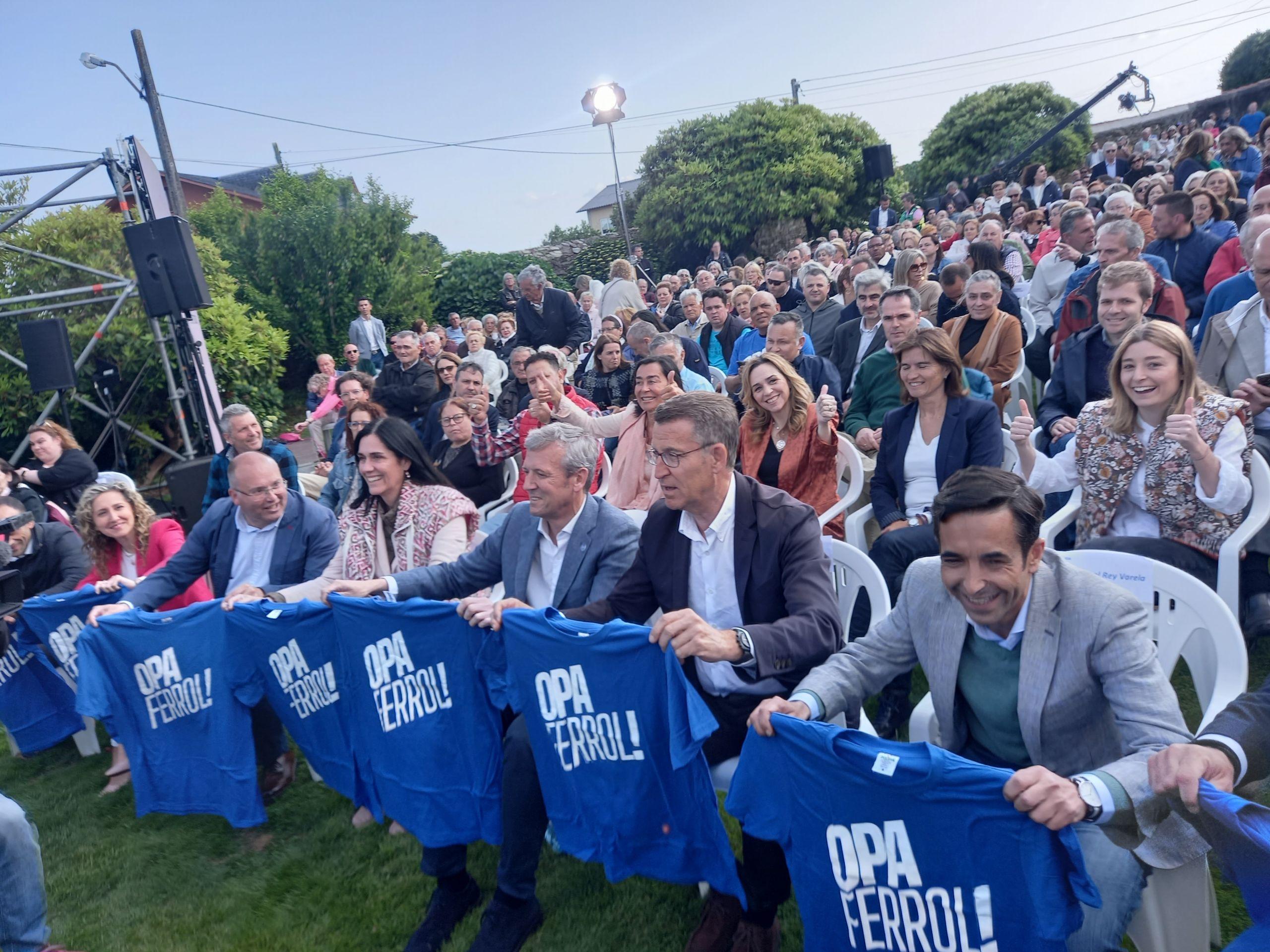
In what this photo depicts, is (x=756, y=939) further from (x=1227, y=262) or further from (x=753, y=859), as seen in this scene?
(x=1227, y=262)

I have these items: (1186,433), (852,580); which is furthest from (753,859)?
(1186,433)

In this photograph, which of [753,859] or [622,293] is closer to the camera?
[753,859]

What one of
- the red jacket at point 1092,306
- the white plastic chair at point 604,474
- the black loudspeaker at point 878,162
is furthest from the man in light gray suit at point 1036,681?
the black loudspeaker at point 878,162

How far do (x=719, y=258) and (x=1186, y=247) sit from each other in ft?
47.6

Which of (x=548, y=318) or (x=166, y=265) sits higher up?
(x=166, y=265)

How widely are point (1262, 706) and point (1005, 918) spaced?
0.75m

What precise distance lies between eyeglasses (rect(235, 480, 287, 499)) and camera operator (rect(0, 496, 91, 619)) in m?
1.72

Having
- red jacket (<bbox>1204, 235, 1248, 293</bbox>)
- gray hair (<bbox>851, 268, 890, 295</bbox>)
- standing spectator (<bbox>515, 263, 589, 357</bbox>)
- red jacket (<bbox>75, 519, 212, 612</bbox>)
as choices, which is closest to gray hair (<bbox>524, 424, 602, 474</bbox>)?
red jacket (<bbox>75, 519, 212, 612</bbox>)

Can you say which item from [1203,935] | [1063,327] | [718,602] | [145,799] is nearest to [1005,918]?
[1203,935]

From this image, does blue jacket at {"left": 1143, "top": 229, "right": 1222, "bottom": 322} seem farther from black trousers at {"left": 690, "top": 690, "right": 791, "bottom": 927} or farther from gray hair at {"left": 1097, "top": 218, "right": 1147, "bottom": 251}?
black trousers at {"left": 690, "top": 690, "right": 791, "bottom": 927}

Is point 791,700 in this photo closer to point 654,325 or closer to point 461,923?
point 461,923

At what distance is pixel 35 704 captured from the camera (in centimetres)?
489

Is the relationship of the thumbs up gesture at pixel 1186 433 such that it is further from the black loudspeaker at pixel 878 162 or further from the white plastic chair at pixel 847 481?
the black loudspeaker at pixel 878 162

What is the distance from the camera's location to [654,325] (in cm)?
752
